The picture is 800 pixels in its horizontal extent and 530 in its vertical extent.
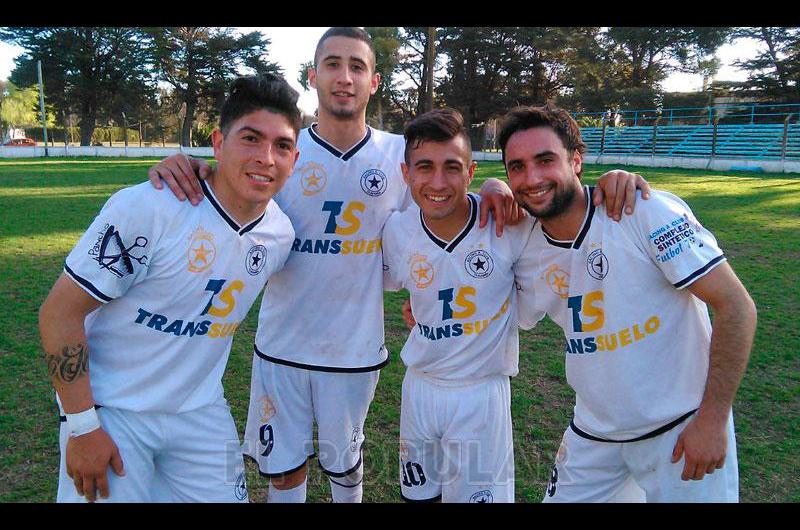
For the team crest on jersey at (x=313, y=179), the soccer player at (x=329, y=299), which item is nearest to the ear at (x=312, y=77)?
the soccer player at (x=329, y=299)

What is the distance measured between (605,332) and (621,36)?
45.8m

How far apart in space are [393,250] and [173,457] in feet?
4.94

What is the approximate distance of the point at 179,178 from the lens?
2639mm

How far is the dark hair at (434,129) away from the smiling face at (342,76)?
0.45 m

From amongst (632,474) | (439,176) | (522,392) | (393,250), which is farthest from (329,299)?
(522,392)

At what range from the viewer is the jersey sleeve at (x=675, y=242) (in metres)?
2.41

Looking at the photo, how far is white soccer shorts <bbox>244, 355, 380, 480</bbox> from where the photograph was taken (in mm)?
3326

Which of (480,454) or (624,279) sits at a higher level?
(624,279)

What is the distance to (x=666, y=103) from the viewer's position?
40156 millimetres

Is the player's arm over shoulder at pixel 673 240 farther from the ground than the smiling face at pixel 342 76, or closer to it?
closer to it

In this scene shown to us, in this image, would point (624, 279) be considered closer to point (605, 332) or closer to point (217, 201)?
point (605, 332)

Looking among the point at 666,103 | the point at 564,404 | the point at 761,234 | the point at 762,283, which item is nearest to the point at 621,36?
the point at 666,103

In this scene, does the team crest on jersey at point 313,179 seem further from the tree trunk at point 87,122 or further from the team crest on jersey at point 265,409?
the tree trunk at point 87,122

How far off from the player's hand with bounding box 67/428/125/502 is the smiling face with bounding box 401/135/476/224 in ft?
5.79
